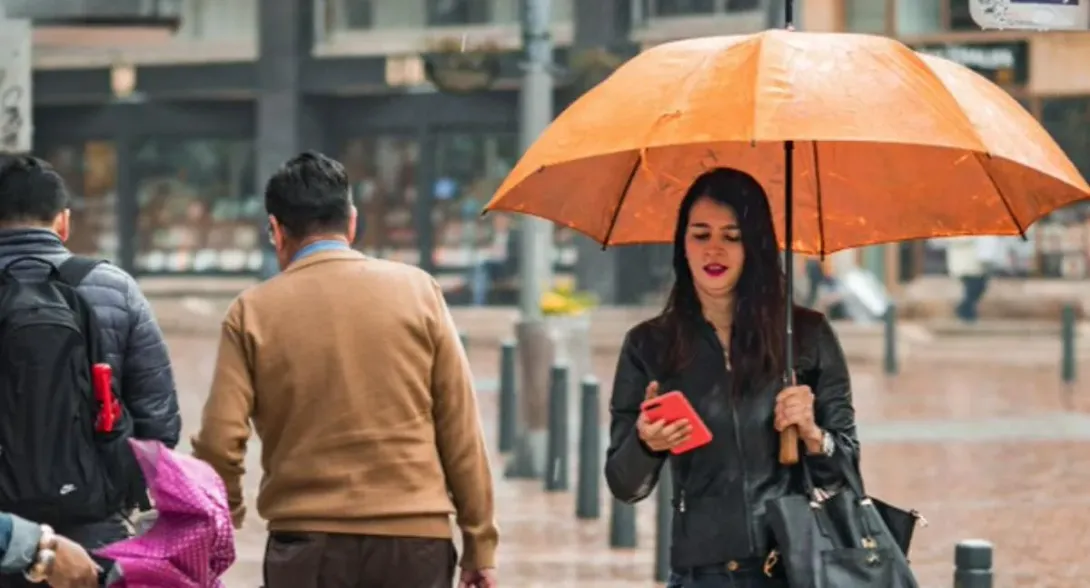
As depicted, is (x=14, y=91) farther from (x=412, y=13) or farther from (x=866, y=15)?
(x=412, y=13)

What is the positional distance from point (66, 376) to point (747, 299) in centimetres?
167

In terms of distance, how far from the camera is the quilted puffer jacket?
5789mm

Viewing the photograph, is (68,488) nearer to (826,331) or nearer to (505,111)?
(826,331)

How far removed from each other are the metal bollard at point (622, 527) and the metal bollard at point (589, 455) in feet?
3.39

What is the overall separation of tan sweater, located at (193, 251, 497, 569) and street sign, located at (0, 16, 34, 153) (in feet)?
12.8

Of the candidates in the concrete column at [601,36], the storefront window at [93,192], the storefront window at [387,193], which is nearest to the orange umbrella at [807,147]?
the concrete column at [601,36]

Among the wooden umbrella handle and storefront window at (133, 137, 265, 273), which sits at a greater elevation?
the wooden umbrella handle

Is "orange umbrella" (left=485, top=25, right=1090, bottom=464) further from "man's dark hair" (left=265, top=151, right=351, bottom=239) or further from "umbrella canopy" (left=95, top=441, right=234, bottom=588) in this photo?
"umbrella canopy" (left=95, top=441, right=234, bottom=588)

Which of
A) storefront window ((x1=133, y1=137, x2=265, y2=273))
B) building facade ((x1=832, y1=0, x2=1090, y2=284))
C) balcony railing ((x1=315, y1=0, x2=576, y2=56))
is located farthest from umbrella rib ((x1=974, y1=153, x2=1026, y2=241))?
storefront window ((x1=133, y1=137, x2=265, y2=273))

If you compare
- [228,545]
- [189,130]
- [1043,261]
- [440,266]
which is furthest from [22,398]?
[189,130]

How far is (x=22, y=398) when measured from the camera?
562cm

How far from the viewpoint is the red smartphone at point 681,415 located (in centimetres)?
519

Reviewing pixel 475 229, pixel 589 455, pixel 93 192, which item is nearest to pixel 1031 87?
pixel 475 229

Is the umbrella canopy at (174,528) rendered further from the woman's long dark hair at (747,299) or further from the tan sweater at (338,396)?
the woman's long dark hair at (747,299)
